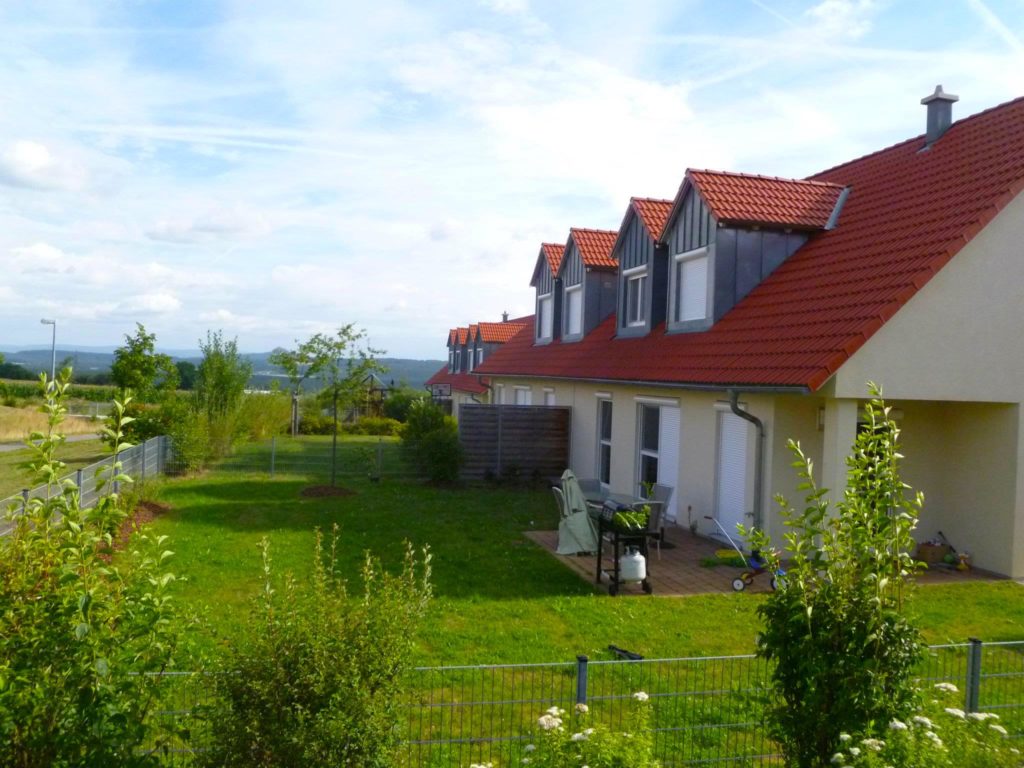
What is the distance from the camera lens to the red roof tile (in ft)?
72.2

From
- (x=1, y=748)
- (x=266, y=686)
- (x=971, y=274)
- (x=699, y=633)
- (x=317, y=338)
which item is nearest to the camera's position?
(x=1, y=748)

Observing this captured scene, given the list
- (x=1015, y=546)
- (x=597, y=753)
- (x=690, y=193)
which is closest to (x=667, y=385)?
(x=690, y=193)

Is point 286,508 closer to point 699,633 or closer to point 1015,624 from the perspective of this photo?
point 699,633

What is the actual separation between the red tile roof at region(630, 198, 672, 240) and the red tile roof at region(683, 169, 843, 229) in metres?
1.82

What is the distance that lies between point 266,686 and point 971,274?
10.8 m

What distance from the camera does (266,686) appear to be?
4168 mm

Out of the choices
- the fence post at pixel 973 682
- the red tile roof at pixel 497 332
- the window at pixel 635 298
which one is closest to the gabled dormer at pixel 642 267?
the window at pixel 635 298

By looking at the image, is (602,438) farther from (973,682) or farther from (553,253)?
(973,682)

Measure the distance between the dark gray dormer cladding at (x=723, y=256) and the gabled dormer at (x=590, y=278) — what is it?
5.97 meters

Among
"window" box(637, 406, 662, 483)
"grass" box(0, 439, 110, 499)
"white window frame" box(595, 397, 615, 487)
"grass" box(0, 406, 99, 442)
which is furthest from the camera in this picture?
"grass" box(0, 406, 99, 442)

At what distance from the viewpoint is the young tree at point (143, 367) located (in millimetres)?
24766

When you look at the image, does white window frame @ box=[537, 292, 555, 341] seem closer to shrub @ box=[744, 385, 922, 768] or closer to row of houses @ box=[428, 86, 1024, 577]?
row of houses @ box=[428, 86, 1024, 577]

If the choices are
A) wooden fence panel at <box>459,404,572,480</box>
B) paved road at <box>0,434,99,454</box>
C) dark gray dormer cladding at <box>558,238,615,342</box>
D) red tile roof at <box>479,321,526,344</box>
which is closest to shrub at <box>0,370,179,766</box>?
wooden fence panel at <box>459,404,572,480</box>

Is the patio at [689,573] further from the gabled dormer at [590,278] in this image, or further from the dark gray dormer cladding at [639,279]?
the gabled dormer at [590,278]
